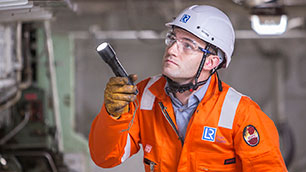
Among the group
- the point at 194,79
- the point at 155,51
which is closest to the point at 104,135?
the point at 194,79

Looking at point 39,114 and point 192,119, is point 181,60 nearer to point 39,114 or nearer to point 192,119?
point 192,119

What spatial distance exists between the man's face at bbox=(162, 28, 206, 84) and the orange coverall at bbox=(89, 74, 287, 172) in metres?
0.17

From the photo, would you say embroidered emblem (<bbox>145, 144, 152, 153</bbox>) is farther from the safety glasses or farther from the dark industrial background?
the dark industrial background

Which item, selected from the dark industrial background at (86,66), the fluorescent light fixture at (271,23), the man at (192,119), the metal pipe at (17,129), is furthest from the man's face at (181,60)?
the metal pipe at (17,129)

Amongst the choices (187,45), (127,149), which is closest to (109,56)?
(187,45)

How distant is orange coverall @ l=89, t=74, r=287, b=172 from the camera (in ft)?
7.88

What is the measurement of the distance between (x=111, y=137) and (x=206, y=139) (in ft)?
1.77

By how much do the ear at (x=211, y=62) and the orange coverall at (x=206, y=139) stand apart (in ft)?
0.48

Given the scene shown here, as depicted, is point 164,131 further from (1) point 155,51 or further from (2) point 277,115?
(2) point 277,115

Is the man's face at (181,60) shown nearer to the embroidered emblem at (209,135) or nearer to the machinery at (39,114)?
the embroidered emblem at (209,135)

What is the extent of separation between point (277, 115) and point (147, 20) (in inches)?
127

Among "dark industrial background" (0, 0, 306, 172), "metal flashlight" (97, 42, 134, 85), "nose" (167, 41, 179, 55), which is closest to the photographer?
"metal flashlight" (97, 42, 134, 85)

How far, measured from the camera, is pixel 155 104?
2717mm

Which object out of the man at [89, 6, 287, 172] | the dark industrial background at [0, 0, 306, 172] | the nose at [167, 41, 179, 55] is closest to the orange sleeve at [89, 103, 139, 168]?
the man at [89, 6, 287, 172]
